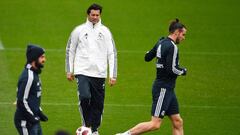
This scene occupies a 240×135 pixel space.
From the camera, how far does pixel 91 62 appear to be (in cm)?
1430

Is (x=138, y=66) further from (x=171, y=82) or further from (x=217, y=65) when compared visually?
(x=171, y=82)

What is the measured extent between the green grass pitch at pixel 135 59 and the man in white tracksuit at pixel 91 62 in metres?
0.96

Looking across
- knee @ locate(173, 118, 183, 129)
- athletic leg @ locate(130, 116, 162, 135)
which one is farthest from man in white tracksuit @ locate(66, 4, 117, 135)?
knee @ locate(173, 118, 183, 129)

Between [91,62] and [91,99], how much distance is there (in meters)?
0.67

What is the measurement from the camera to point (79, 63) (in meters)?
14.4

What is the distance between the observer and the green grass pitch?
16.5 metres

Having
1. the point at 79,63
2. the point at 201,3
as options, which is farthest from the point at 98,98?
the point at 201,3

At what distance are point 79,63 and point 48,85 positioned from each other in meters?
4.75

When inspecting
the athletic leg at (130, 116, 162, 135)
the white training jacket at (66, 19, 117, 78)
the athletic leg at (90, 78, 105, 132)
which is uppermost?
the white training jacket at (66, 19, 117, 78)

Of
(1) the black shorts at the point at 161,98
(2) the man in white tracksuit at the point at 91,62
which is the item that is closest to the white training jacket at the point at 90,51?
(2) the man in white tracksuit at the point at 91,62

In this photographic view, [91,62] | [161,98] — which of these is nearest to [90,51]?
[91,62]

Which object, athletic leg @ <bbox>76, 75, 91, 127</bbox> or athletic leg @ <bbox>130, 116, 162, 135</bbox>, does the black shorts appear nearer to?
athletic leg @ <bbox>130, 116, 162, 135</bbox>

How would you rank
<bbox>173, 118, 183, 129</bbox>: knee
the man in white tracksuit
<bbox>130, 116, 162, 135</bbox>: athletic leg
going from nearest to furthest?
<bbox>130, 116, 162, 135</bbox>: athletic leg → <bbox>173, 118, 183, 129</bbox>: knee → the man in white tracksuit

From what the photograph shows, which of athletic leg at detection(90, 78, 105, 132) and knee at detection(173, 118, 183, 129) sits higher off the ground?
athletic leg at detection(90, 78, 105, 132)
